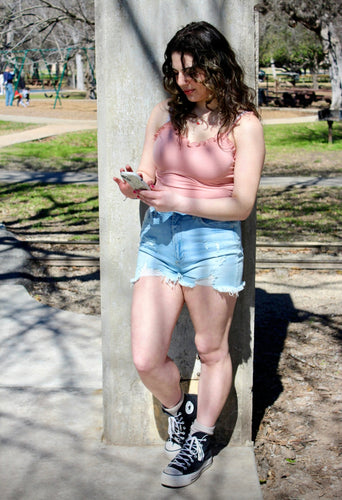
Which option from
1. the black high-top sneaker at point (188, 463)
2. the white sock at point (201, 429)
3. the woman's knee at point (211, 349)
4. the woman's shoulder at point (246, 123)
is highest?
the woman's shoulder at point (246, 123)

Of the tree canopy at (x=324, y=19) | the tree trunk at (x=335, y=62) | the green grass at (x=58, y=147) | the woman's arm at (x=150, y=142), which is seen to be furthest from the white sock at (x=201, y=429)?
the tree trunk at (x=335, y=62)

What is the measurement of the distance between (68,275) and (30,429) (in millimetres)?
3040

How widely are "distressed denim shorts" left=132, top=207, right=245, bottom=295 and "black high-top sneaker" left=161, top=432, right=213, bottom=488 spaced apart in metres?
0.72

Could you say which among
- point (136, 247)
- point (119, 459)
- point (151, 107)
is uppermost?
point (151, 107)

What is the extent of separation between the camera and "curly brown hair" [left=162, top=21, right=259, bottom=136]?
2.51 meters

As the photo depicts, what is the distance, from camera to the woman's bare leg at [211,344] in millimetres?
2682

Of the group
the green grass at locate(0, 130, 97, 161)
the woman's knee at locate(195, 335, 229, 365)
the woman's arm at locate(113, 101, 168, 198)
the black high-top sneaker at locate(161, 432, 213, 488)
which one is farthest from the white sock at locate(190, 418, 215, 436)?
the green grass at locate(0, 130, 97, 161)

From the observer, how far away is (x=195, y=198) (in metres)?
2.55

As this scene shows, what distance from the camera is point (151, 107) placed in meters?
2.93

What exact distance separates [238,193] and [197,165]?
0.19m

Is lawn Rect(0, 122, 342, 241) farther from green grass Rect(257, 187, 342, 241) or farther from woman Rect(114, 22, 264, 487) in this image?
woman Rect(114, 22, 264, 487)

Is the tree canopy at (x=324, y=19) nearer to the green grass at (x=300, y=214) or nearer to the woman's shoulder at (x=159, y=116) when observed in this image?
the green grass at (x=300, y=214)

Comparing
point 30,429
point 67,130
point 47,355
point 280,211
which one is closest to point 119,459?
point 30,429

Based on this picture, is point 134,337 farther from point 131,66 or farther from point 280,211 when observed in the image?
point 280,211
